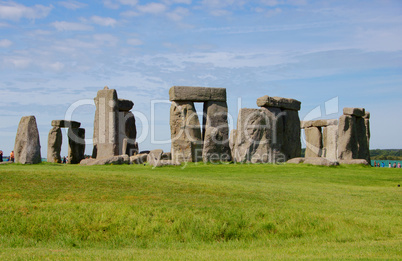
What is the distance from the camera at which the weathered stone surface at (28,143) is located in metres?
23.1

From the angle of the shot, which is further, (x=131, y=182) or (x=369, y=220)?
(x=131, y=182)

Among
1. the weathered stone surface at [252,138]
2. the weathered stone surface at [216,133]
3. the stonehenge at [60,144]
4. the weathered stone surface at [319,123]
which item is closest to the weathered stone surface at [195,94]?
the weathered stone surface at [216,133]

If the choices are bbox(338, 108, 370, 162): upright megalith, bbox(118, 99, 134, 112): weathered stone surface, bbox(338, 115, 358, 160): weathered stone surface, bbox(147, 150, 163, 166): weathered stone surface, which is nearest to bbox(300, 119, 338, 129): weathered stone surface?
bbox(338, 108, 370, 162): upright megalith

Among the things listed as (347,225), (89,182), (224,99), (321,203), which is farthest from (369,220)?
(224,99)

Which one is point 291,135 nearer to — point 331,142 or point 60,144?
point 331,142

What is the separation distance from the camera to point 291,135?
99.3 feet

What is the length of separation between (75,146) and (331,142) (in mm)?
16521

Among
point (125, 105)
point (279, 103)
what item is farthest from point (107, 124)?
point (279, 103)

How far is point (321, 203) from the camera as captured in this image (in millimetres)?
12562

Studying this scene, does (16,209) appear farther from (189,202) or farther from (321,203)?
(321,203)

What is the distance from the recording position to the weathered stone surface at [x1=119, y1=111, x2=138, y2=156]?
101 feet

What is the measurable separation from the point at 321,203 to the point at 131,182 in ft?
17.4

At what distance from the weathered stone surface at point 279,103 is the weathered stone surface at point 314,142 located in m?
4.56

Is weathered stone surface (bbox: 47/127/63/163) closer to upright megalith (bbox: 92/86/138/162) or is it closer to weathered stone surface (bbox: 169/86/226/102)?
upright megalith (bbox: 92/86/138/162)
